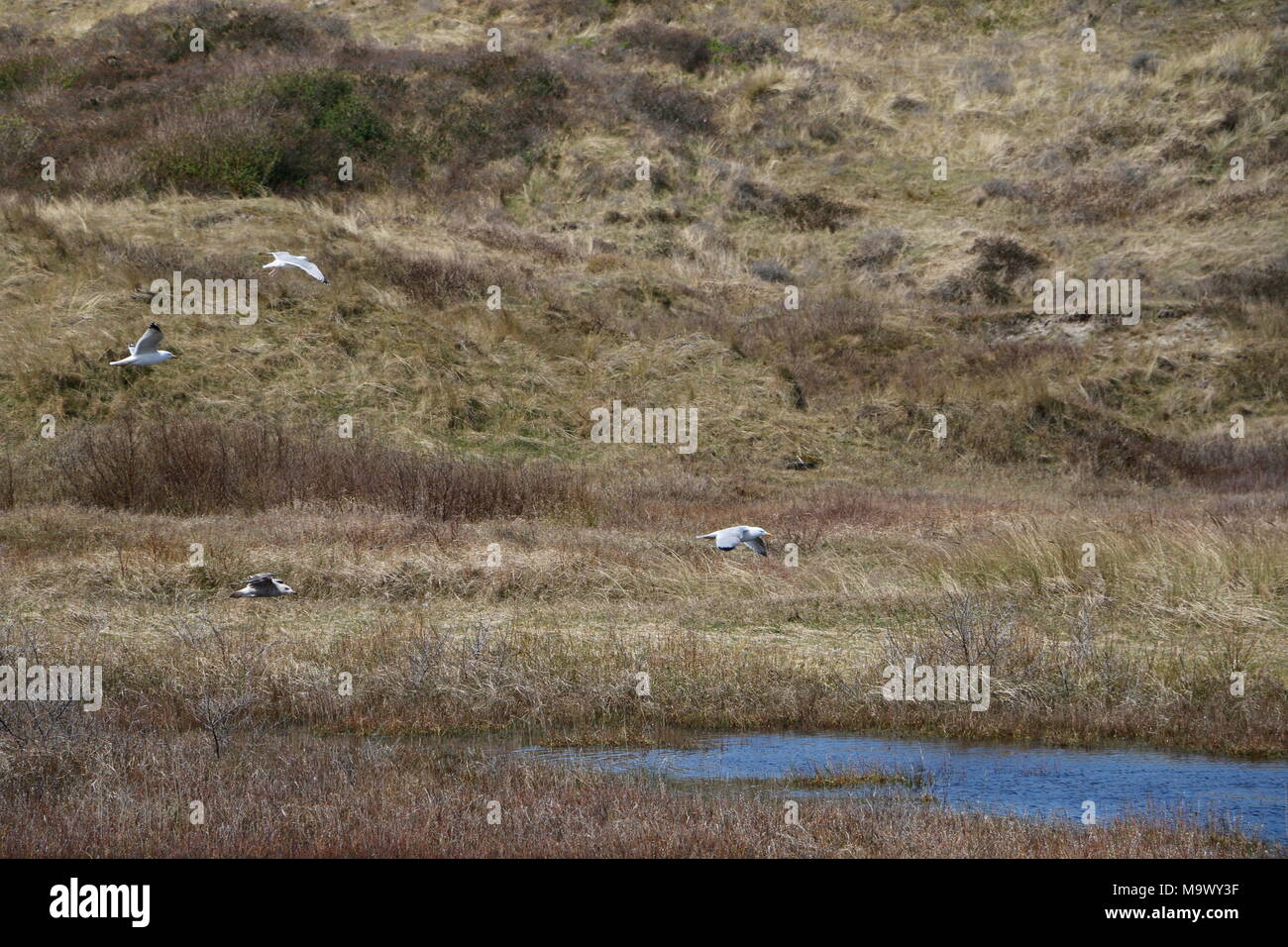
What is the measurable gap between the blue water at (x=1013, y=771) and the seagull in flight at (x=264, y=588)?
4.82 metres

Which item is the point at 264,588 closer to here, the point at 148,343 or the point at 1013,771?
the point at 148,343

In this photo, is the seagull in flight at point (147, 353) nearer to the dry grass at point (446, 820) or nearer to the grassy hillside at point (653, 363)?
the grassy hillside at point (653, 363)

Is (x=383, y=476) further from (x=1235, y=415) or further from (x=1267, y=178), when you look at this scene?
(x=1267, y=178)

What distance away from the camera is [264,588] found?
14.0m

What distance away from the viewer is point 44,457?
20.9 metres

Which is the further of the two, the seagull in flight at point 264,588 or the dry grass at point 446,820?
the seagull in flight at point 264,588

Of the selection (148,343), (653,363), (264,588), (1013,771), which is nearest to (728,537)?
(1013,771)

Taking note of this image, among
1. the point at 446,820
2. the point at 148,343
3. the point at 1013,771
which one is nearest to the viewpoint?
the point at 446,820

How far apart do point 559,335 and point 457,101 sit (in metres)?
16.0

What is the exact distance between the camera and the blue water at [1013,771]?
27.9 ft

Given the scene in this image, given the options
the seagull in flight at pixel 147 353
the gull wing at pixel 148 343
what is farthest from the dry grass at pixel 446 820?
the seagull in flight at pixel 147 353

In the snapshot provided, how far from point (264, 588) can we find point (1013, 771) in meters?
8.02

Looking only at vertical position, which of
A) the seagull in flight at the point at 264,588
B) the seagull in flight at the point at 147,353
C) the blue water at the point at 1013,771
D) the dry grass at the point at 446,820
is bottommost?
the blue water at the point at 1013,771

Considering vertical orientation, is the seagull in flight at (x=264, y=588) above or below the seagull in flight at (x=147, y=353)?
below
